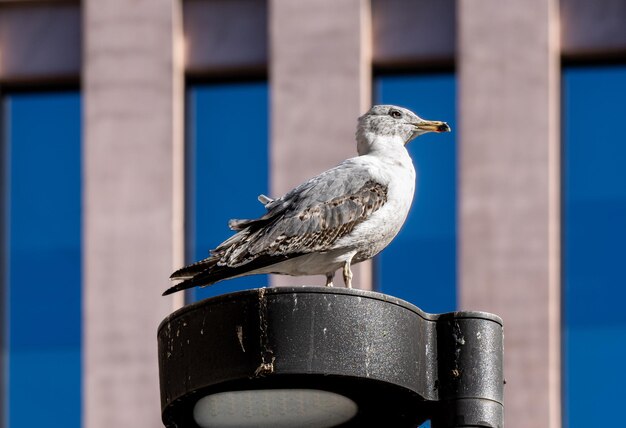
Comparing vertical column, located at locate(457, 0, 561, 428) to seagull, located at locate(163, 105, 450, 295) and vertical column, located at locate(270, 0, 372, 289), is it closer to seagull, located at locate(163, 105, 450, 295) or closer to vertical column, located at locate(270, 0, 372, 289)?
vertical column, located at locate(270, 0, 372, 289)

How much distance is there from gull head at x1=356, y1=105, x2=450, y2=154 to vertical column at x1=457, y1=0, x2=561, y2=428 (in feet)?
25.6

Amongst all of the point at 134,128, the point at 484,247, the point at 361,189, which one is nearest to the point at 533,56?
the point at 484,247

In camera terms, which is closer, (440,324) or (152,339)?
(440,324)

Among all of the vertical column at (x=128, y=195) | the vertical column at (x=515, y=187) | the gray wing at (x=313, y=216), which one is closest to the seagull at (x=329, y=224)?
the gray wing at (x=313, y=216)

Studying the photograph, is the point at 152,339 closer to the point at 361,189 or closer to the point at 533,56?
the point at 533,56

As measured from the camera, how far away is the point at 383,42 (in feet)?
74.0

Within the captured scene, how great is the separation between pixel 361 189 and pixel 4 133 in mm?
11960

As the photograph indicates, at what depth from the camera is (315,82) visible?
22.2 metres

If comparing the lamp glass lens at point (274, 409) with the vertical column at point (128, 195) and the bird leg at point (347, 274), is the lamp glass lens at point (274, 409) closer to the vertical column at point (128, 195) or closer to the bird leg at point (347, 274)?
the bird leg at point (347, 274)

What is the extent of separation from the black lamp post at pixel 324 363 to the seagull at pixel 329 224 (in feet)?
7.80

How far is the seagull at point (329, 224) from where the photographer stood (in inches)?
474

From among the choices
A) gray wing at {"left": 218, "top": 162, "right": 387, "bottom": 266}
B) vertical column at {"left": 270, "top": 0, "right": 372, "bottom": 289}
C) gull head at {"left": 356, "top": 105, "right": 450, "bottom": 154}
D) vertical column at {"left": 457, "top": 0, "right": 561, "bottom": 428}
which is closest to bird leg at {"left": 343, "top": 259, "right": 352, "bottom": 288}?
gray wing at {"left": 218, "top": 162, "right": 387, "bottom": 266}

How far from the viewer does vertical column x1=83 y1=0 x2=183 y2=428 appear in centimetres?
2178

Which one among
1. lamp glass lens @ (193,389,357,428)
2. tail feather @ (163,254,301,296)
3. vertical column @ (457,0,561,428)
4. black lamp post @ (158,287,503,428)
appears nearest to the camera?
black lamp post @ (158,287,503,428)
